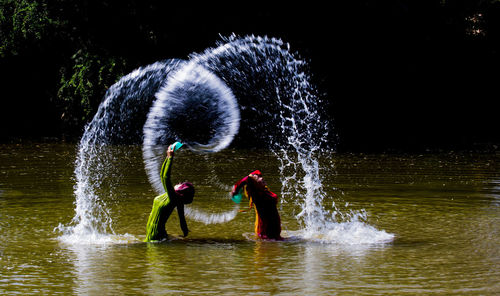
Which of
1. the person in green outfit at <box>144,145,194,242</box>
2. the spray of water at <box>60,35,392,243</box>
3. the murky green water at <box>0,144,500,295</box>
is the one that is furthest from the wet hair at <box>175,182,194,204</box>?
the spray of water at <box>60,35,392,243</box>

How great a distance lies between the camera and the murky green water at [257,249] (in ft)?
23.6

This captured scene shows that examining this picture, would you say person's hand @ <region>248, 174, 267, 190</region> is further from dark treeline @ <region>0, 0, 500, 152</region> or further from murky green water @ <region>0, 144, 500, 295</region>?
dark treeline @ <region>0, 0, 500, 152</region>

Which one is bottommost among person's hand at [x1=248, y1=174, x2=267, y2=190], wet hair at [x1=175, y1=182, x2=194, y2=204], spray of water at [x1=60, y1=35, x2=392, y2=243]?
wet hair at [x1=175, y1=182, x2=194, y2=204]

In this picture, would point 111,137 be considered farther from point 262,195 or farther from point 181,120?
point 262,195

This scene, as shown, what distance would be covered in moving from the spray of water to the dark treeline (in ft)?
2.43

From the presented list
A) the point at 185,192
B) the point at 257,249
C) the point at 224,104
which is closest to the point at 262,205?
the point at 257,249

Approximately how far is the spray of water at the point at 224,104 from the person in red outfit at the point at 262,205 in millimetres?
9749

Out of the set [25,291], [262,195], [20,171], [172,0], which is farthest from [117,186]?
[172,0]

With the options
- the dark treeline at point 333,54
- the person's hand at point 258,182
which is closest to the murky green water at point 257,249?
the person's hand at point 258,182

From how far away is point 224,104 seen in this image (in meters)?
24.5

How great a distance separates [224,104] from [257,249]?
1584 centimetres

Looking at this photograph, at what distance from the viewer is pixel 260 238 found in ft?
31.6

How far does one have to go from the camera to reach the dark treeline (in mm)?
26328

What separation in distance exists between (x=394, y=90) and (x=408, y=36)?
2184 millimetres
